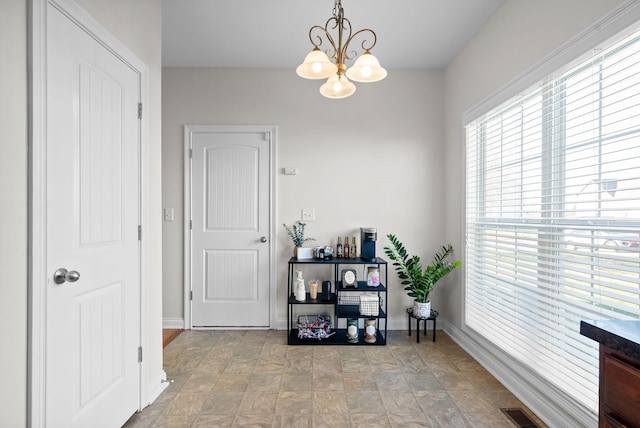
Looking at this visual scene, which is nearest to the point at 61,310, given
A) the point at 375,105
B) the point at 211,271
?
the point at 211,271

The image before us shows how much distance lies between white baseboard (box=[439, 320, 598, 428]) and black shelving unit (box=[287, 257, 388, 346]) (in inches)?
33.8

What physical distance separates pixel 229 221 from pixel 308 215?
0.81 m

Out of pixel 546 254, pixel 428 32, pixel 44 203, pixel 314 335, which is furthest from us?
pixel 314 335

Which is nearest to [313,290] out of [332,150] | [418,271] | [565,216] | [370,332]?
[370,332]

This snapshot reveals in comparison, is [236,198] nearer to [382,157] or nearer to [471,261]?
[382,157]

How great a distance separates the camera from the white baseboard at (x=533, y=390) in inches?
67.4

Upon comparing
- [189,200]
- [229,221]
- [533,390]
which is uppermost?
[189,200]

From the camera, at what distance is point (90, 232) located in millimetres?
1580

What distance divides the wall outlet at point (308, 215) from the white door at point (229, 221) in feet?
1.18

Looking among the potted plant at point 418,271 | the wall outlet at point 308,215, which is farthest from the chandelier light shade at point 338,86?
the potted plant at point 418,271

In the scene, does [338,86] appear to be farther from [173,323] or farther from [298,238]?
[173,323]

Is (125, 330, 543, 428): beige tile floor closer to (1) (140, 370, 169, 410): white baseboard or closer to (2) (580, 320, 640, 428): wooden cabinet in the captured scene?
(1) (140, 370, 169, 410): white baseboard

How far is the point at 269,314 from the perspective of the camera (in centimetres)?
344

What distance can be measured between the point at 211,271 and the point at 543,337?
9.34 feet
